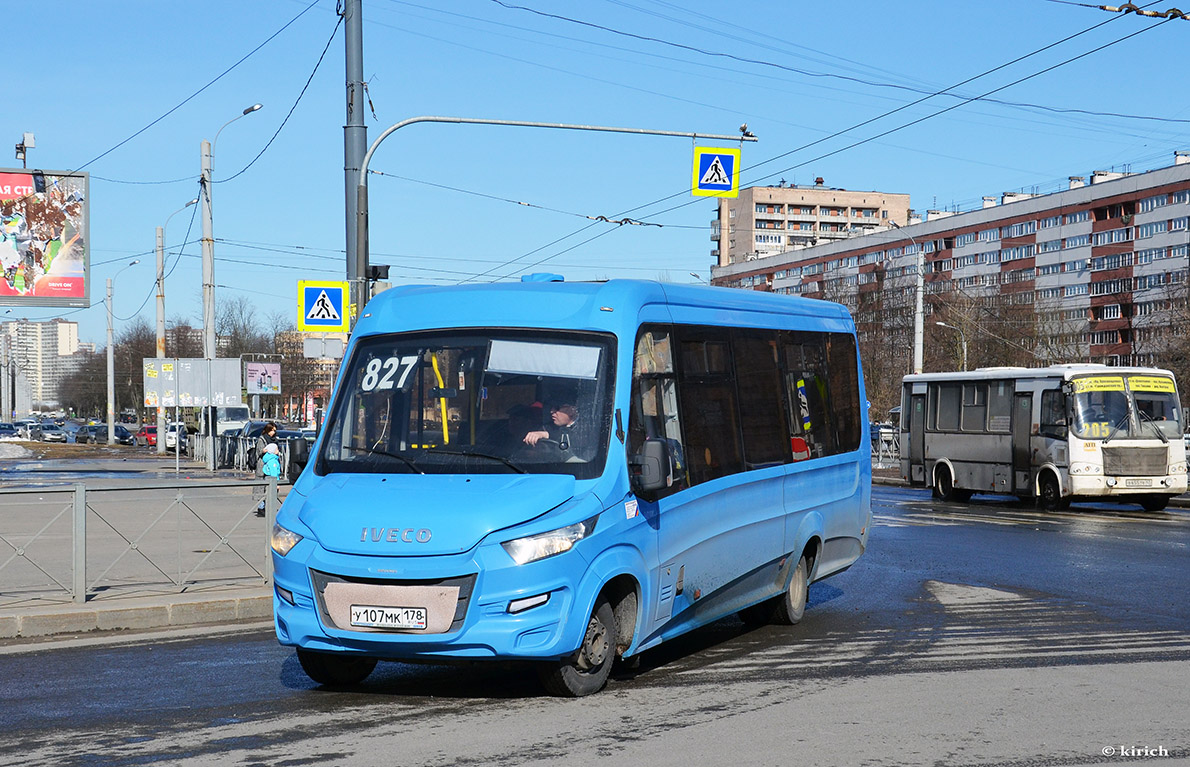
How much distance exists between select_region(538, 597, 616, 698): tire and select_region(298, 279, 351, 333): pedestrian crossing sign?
1074cm

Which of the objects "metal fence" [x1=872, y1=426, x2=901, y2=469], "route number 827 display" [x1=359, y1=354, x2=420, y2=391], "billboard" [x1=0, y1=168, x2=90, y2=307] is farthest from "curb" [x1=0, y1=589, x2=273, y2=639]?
"metal fence" [x1=872, y1=426, x2=901, y2=469]

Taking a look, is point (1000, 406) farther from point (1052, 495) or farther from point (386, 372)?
point (386, 372)

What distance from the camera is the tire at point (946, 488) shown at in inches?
1158

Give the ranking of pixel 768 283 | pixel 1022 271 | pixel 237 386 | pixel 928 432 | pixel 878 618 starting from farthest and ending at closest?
pixel 768 283
pixel 1022 271
pixel 237 386
pixel 928 432
pixel 878 618

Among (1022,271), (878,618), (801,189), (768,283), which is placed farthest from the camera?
(801,189)

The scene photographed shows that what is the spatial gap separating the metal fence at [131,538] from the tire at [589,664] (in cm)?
522

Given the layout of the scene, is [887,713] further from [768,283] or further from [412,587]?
[768,283]

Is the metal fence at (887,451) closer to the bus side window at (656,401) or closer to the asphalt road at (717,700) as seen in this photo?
the asphalt road at (717,700)

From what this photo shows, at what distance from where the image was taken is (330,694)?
782cm

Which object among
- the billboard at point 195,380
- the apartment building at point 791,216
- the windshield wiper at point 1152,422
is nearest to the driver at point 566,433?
the windshield wiper at point 1152,422

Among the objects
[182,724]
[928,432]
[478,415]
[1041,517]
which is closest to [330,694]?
[182,724]

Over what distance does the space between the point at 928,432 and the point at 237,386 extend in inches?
861

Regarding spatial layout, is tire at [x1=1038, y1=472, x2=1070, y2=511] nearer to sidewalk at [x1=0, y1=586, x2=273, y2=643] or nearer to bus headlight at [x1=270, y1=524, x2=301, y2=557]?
sidewalk at [x1=0, y1=586, x2=273, y2=643]

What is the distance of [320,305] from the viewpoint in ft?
58.4
